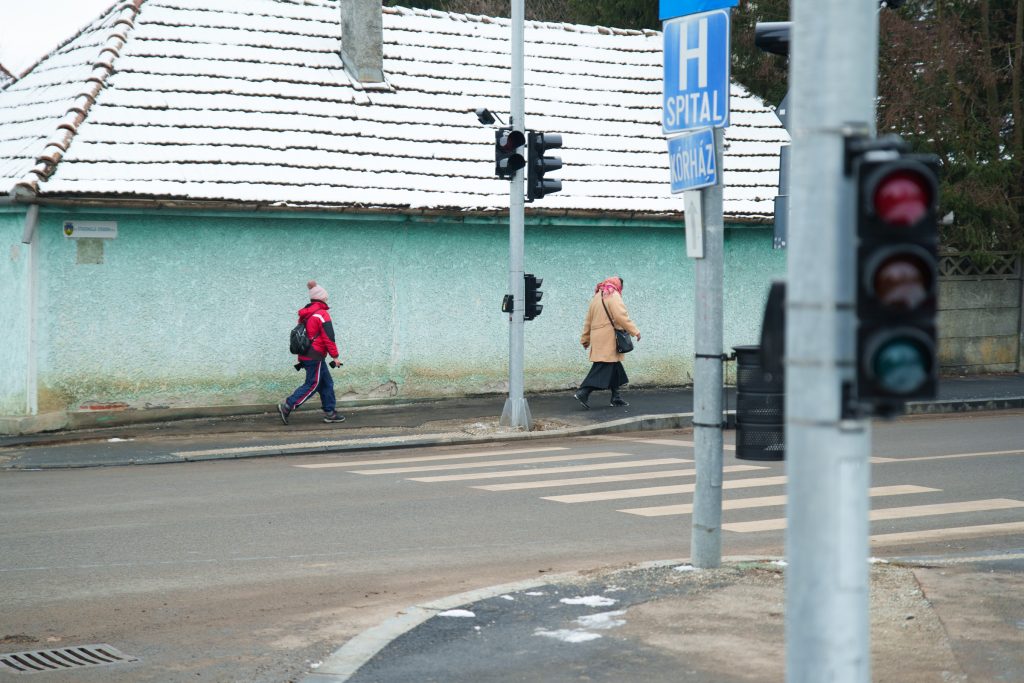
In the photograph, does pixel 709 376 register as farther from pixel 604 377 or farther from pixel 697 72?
pixel 604 377

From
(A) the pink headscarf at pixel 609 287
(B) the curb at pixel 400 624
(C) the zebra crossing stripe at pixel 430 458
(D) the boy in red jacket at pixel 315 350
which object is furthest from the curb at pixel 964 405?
(B) the curb at pixel 400 624

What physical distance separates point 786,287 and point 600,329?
15.2m

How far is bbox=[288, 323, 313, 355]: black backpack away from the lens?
58.9ft

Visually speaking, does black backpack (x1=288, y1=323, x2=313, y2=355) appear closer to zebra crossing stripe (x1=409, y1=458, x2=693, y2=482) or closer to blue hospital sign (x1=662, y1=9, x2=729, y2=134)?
zebra crossing stripe (x1=409, y1=458, x2=693, y2=482)

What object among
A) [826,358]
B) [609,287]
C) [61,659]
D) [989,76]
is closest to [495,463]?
[609,287]

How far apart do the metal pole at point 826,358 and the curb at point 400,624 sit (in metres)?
2.77

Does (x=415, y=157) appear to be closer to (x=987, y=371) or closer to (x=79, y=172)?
(x=79, y=172)

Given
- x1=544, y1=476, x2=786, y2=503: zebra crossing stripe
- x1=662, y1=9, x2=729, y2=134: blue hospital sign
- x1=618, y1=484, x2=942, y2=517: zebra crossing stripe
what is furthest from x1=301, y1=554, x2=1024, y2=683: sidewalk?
x1=544, y1=476, x2=786, y2=503: zebra crossing stripe

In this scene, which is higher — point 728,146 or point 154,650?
point 728,146

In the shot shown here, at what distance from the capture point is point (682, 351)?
902 inches

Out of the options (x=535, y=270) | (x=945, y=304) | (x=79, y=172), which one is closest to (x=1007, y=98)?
(x=945, y=304)

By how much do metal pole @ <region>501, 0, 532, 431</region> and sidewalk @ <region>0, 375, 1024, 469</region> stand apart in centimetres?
36

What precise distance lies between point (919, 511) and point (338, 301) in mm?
10664

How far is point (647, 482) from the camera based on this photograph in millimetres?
12961
